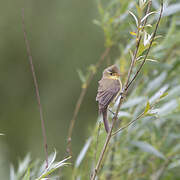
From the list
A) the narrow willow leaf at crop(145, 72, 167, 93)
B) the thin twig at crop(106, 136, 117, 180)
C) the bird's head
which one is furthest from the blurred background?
the bird's head

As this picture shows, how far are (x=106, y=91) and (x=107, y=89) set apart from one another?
1 centimetres

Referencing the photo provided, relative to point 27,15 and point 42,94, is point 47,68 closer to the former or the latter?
point 42,94

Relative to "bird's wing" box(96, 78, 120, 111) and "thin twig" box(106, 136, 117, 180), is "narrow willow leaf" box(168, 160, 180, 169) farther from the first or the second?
"bird's wing" box(96, 78, 120, 111)

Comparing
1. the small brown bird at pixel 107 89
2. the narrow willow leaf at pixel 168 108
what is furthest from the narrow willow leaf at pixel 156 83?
the small brown bird at pixel 107 89

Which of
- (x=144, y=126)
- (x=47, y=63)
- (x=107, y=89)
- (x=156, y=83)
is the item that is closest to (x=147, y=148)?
(x=144, y=126)

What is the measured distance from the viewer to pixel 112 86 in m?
1.13

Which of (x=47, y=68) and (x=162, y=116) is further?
(x=47, y=68)

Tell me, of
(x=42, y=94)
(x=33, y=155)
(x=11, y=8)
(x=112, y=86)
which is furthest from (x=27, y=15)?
(x=112, y=86)

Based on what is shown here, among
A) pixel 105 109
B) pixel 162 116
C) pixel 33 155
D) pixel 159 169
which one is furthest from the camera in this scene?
pixel 33 155

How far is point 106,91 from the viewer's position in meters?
1.09

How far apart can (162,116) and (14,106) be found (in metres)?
3.89

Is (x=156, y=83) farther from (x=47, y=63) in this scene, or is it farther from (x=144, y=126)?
(x=47, y=63)

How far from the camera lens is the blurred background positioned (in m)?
4.99

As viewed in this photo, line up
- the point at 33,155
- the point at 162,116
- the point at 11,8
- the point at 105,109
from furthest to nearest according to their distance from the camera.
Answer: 1. the point at 11,8
2. the point at 33,155
3. the point at 162,116
4. the point at 105,109
